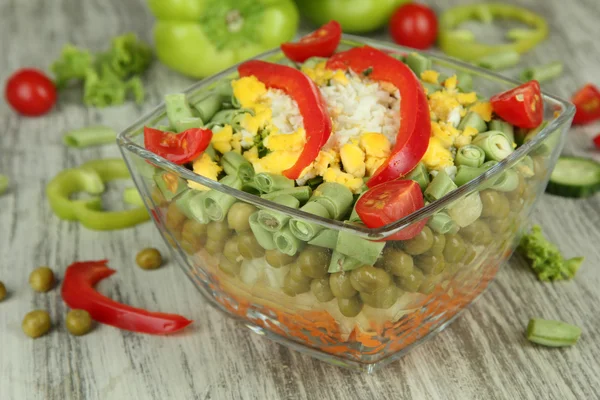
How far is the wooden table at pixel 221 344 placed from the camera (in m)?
1.62

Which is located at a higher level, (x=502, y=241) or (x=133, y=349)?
(x=502, y=241)

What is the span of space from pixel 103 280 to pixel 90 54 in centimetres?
130

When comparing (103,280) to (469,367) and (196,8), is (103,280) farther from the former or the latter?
(196,8)

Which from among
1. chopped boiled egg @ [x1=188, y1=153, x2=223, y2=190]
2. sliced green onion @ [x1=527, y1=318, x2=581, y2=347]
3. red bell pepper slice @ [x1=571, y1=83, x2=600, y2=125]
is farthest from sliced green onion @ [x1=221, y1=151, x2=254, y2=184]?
red bell pepper slice @ [x1=571, y1=83, x2=600, y2=125]

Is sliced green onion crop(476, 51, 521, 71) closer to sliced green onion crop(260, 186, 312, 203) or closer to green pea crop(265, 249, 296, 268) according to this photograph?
sliced green onion crop(260, 186, 312, 203)

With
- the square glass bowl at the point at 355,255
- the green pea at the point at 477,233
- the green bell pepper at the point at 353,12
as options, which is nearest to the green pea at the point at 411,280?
the square glass bowl at the point at 355,255

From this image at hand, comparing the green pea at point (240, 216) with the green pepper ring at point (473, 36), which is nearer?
the green pea at point (240, 216)

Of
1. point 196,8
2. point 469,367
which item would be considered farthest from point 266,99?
point 196,8

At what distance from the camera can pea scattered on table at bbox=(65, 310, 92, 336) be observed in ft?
5.75

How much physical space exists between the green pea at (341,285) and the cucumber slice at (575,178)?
3.40ft

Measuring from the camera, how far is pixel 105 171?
7.59 ft

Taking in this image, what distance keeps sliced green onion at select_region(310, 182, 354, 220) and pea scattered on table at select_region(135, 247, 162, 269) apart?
625 mm

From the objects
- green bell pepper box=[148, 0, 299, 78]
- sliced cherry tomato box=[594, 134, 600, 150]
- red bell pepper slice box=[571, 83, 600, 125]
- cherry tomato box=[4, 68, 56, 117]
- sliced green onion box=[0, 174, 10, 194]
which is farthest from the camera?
green bell pepper box=[148, 0, 299, 78]

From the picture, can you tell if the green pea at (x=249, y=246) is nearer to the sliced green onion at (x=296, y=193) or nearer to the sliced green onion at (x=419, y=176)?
the sliced green onion at (x=296, y=193)
